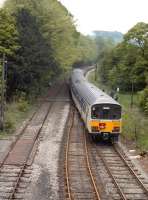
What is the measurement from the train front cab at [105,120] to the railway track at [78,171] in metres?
1.30

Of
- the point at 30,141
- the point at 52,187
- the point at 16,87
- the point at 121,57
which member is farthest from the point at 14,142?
the point at 121,57

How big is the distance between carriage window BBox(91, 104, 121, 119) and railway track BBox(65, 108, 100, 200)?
6.81ft

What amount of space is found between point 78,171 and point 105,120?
7.58 metres

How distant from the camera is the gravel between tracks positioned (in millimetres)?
19828

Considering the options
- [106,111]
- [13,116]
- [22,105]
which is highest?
[106,111]

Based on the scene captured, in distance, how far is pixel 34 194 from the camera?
64.1ft

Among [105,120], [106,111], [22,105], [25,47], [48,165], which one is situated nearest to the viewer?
[48,165]

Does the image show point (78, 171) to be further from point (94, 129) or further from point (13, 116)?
point (13, 116)

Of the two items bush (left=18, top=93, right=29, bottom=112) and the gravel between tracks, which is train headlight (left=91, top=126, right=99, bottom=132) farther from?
bush (left=18, top=93, right=29, bottom=112)

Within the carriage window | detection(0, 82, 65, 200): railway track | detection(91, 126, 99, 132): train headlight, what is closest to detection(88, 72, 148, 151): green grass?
the carriage window

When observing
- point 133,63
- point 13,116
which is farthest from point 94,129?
point 133,63

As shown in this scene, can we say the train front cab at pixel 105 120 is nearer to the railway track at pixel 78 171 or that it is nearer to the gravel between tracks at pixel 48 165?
the railway track at pixel 78 171

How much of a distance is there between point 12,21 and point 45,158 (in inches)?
1077

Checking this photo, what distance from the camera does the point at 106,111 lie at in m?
30.8
